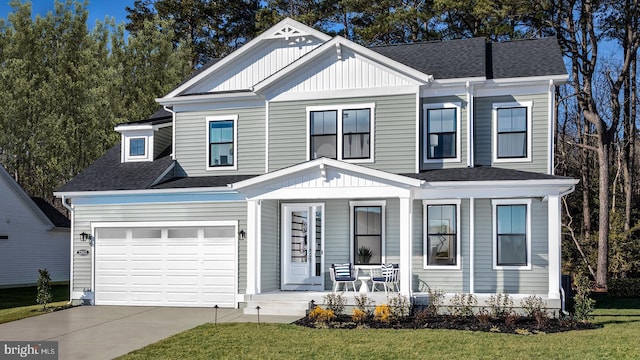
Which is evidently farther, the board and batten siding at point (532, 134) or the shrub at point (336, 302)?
the board and batten siding at point (532, 134)

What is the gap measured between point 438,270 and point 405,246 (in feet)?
6.28

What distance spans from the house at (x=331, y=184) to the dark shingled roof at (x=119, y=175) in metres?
0.09

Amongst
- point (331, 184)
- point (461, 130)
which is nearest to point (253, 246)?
point (331, 184)

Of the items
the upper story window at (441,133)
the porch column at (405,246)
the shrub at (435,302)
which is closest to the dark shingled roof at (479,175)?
the upper story window at (441,133)

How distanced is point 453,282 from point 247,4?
90.9ft

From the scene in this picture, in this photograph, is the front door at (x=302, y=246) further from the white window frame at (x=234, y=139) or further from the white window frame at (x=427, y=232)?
the white window frame at (x=427, y=232)

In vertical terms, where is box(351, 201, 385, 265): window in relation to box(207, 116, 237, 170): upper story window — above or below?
below

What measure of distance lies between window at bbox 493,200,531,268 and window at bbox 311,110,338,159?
176 inches

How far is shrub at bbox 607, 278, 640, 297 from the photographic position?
2286 centimetres

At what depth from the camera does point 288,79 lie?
59.8ft

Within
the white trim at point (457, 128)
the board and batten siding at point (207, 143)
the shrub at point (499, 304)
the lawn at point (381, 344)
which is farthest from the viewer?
the board and batten siding at point (207, 143)

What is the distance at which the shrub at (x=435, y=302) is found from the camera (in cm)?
1516

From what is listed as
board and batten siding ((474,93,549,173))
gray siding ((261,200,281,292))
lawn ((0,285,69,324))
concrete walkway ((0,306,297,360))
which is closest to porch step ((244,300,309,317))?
concrete walkway ((0,306,297,360))

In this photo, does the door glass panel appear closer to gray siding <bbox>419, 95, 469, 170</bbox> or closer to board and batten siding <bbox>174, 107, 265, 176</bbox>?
board and batten siding <bbox>174, 107, 265, 176</bbox>
